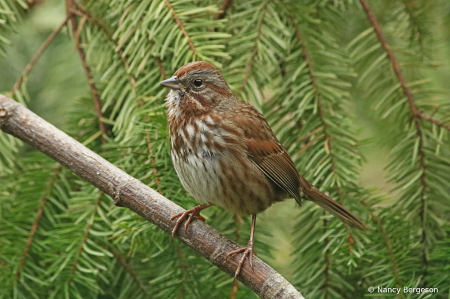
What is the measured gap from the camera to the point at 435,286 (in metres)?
2.63

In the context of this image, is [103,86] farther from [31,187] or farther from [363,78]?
[363,78]

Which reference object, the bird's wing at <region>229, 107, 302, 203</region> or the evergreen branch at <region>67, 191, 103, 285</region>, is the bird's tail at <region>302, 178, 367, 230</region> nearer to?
the bird's wing at <region>229, 107, 302, 203</region>

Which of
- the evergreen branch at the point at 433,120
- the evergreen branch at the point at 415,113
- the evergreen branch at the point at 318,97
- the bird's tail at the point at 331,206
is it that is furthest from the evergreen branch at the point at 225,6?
the evergreen branch at the point at 433,120

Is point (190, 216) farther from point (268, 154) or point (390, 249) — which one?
point (390, 249)

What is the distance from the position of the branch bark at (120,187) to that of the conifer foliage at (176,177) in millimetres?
140

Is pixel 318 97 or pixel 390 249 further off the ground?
pixel 318 97

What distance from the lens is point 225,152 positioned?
3195mm

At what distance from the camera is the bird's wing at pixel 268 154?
334 centimetres

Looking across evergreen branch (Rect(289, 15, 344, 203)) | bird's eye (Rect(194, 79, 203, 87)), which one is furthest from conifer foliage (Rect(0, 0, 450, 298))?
bird's eye (Rect(194, 79, 203, 87))

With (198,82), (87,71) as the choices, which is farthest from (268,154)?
(87,71)

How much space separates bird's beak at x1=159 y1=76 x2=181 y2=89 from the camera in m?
3.07

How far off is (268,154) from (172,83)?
690 millimetres

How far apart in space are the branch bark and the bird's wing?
2.08 feet

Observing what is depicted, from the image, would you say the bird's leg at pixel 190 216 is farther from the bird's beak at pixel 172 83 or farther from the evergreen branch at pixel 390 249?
the evergreen branch at pixel 390 249
